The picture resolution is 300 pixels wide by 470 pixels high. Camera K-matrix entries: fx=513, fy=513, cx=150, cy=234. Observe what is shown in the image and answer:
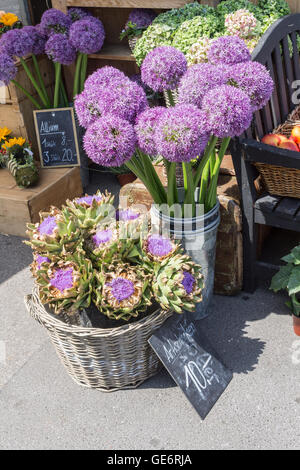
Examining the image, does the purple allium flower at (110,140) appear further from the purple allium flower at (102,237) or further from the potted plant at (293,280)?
the potted plant at (293,280)

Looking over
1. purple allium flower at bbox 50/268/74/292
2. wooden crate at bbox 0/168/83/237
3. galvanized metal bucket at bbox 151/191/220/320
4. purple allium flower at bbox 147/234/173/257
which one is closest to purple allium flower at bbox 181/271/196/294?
purple allium flower at bbox 147/234/173/257

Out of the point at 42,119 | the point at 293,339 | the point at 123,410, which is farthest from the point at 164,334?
the point at 42,119

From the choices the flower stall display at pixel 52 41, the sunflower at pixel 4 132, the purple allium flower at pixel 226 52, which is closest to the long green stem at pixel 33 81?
the flower stall display at pixel 52 41

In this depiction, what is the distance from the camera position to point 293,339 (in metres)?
2.34

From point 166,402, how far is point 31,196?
158 centimetres

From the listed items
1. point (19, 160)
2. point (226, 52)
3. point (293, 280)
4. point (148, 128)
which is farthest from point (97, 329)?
point (19, 160)

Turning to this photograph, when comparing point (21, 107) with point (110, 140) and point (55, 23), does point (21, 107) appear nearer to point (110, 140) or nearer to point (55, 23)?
point (55, 23)

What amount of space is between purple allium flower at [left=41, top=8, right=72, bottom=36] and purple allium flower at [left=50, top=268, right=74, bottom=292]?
6.64 ft

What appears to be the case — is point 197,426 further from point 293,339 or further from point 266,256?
point 266,256

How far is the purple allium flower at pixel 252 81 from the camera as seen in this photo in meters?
1.89

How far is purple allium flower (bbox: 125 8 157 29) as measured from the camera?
3160 millimetres

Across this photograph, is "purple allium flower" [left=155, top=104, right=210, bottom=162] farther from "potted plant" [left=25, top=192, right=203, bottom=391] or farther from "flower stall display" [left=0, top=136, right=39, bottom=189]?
"flower stall display" [left=0, top=136, right=39, bottom=189]

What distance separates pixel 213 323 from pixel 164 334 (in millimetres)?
544

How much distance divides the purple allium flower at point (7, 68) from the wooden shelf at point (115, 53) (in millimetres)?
599
